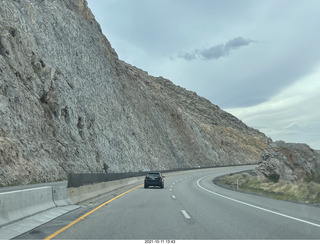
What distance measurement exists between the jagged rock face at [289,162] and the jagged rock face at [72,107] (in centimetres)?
2133

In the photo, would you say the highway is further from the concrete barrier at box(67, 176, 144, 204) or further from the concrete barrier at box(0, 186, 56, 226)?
the concrete barrier at box(67, 176, 144, 204)

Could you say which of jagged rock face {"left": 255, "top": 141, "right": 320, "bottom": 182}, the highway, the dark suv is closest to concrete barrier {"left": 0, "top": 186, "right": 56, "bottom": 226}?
the highway

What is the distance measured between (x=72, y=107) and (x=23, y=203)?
123 ft

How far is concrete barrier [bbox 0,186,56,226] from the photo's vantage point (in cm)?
873

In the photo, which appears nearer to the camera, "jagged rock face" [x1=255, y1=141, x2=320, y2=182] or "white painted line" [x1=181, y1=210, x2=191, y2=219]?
"white painted line" [x1=181, y1=210, x2=191, y2=219]

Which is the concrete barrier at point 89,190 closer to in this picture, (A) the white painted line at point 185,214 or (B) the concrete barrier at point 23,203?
(B) the concrete barrier at point 23,203

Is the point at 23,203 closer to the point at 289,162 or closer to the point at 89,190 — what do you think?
the point at 89,190

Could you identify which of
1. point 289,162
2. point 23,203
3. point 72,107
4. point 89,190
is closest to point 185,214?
point 23,203

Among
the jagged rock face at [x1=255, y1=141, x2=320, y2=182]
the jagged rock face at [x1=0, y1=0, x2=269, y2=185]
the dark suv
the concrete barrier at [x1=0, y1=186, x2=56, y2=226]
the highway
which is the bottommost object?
the highway

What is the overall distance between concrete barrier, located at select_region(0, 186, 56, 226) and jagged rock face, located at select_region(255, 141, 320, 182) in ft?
105

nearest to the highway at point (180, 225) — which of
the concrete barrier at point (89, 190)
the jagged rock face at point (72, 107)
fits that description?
the concrete barrier at point (89, 190)

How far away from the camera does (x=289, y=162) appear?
4150 centimetres

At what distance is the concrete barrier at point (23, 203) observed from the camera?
28.7 ft

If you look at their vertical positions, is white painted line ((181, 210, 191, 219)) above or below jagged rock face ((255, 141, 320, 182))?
below
